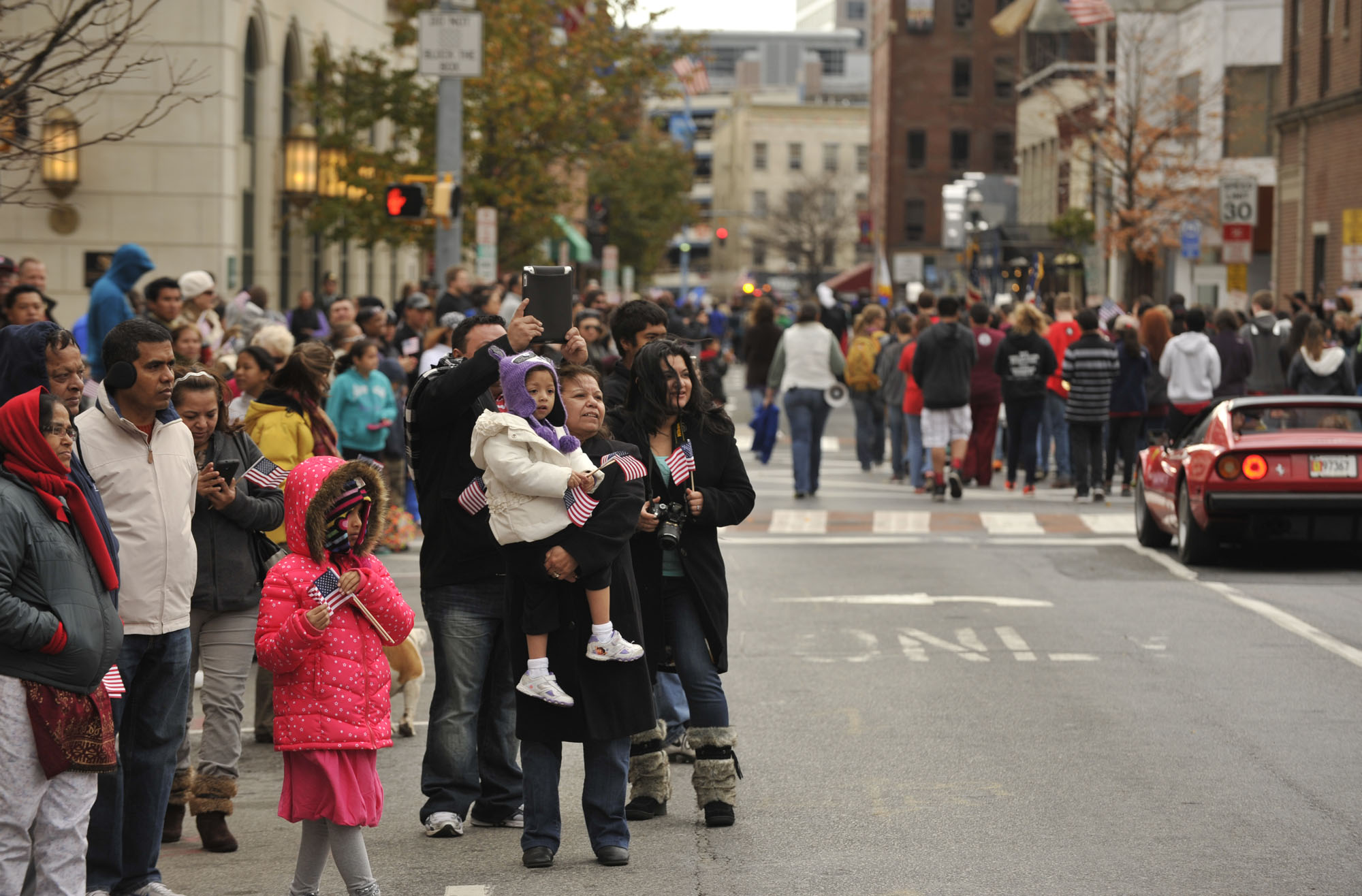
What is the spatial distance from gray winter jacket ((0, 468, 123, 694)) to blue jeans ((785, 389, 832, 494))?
13.8m

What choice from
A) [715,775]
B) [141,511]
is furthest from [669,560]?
[141,511]

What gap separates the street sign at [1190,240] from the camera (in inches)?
1309

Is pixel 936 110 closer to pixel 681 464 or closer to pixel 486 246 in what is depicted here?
pixel 486 246

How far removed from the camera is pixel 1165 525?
15266 millimetres

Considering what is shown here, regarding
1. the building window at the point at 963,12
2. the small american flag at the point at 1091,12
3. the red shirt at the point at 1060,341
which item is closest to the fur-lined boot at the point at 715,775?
the red shirt at the point at 1060,341

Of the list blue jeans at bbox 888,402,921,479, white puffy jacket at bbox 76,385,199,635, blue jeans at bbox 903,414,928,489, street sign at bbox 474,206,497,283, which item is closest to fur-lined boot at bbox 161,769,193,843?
white puffy jacket at bbox 76,385,199,635

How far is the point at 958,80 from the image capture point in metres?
104

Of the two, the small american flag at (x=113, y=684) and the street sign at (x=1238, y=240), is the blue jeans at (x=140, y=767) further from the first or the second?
the street sign at (x=1238, y=240)

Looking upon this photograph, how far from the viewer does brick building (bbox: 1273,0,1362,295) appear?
37250mm

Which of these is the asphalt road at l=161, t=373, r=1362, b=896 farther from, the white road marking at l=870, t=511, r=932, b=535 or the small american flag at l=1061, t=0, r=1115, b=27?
the small american flag at l=1061, t=0, r=1115, b=27

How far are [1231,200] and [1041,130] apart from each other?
4438 centimetres

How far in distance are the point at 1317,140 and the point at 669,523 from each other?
117 ft

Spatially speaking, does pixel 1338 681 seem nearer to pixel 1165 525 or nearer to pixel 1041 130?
pixel 1165 525

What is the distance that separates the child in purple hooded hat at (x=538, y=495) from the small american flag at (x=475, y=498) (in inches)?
13.5
